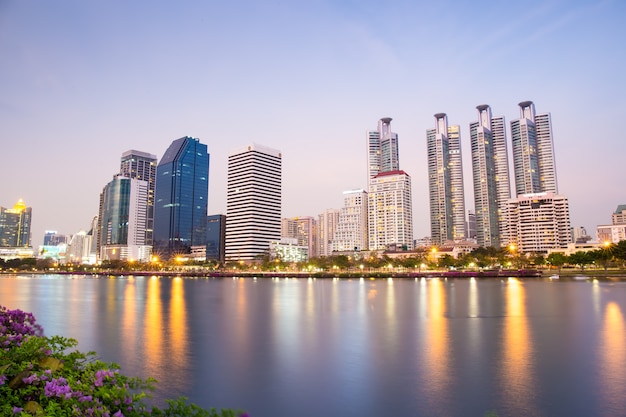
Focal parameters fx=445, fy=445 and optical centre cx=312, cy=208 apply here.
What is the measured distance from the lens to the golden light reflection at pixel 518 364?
55.4 ft

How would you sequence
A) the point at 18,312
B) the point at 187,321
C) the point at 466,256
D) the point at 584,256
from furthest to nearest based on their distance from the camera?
the point at 466,256
the point at 584,256
the point at 187,321
the point at 18,312

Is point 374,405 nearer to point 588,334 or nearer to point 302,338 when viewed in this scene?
point 302,338

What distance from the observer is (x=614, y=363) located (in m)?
22.4

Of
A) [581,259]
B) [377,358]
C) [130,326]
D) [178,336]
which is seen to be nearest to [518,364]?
[377,358]

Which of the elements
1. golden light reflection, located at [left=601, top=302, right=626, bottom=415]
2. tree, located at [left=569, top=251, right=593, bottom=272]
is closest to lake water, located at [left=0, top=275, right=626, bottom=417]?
golden light reflection, located at [left=601, top=302, right=626, bottom=415]

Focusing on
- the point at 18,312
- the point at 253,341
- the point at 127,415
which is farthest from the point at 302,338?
the point at 127,415

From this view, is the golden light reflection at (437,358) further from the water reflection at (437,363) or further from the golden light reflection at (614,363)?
the golden light reflection at (614,363)

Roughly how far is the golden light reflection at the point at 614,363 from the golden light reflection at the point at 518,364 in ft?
8.79

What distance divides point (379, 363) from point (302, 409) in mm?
7780

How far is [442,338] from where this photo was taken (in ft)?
96.0

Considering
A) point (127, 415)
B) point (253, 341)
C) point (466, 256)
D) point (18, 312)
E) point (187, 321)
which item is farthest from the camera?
point (466, 256)

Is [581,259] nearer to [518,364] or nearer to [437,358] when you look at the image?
[518,364]

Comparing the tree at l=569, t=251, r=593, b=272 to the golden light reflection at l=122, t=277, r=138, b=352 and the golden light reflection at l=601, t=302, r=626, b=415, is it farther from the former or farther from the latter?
the golden light reflection at l=122, t=277, r=138, b=352

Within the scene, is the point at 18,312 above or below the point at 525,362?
above
